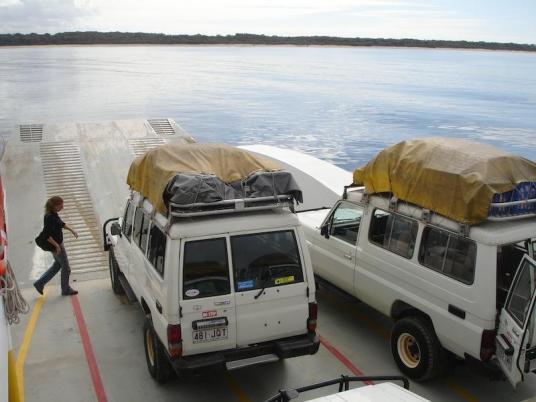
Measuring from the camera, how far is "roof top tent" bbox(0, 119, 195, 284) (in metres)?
10.7

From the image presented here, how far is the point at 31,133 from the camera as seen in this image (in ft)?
64.3

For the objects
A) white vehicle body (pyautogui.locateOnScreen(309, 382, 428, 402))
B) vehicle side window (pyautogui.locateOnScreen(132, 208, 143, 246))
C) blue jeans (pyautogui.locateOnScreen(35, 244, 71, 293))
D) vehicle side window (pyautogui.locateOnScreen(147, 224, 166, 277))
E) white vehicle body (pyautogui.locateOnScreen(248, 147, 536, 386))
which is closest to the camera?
white vehicle body (pyautogui.locateOnScreen(309, 382, 428, 402))

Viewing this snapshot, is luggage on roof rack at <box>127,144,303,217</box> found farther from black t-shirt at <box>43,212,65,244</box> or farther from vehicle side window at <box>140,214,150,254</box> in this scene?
black t-shirt at <box>43,212,65,244</box>

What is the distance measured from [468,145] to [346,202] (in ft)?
5.66

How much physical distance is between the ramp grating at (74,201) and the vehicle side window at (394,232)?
5.40 m

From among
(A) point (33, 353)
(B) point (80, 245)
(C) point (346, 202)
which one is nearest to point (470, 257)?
(C) point (346, 202)

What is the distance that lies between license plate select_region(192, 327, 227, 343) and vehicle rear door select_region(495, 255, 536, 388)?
262 centimetres

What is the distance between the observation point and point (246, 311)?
5.32m

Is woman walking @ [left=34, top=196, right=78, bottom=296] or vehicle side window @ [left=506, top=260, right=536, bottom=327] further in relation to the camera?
woman walking @ [left=34, top=196, right=78, bottom=296]

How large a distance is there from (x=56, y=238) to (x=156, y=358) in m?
3.04

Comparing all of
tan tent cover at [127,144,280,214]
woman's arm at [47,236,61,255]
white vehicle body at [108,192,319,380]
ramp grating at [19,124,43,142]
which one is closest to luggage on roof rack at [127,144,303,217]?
tan tent cover at [127,144,280,214]

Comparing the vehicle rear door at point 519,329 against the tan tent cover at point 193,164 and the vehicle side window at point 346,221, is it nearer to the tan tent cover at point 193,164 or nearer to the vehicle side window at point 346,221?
the vehicle side window at point 346,221

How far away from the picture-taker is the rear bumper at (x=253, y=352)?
16.9 feet

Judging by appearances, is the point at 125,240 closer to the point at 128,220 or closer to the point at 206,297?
the point at 128,220
